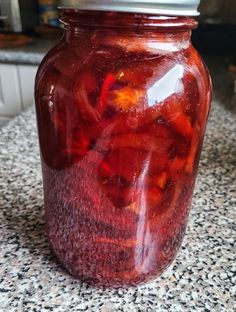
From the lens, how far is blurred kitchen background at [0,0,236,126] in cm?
119

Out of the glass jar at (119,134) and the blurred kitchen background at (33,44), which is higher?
the glass jar at (119,134)

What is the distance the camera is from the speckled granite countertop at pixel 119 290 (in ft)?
1.08

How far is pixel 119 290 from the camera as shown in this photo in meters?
0.34

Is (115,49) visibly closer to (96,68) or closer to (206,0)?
(96,68)

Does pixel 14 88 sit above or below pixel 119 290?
below

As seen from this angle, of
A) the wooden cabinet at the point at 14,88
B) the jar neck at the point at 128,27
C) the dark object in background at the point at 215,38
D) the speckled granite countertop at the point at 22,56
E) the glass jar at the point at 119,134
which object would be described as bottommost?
the wooden cabinet at the point at 14,88

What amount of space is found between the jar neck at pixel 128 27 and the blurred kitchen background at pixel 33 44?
841 millimetres

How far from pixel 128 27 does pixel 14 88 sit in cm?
105

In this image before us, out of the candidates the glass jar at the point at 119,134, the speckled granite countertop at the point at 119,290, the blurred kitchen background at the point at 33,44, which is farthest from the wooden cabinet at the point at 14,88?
the glass jar at the point at 119,134

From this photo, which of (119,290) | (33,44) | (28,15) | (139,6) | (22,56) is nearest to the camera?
(139,6)

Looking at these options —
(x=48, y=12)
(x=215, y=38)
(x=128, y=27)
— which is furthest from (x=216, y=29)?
(x=128, y=27)

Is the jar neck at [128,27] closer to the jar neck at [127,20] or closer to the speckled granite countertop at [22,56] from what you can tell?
the jar neck at [127,20]

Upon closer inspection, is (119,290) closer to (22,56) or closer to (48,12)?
(22,56)

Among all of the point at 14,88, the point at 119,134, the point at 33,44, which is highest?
the point at 119,134
